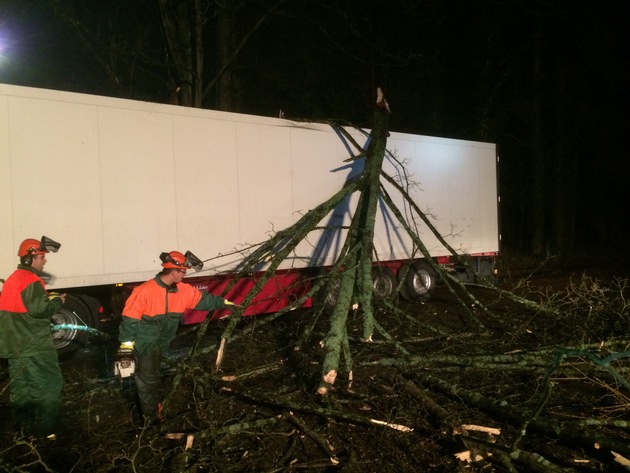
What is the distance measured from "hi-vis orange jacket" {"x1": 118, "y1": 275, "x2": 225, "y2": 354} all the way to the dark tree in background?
902 centimetres

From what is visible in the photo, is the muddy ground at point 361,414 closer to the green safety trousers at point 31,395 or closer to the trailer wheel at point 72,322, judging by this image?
the green safety trousers at point 31,395

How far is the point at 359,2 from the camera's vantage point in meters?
15.1

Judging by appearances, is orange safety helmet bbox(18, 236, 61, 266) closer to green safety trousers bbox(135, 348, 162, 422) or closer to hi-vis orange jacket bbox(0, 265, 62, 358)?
hi-vis orange jacket bbox(0, 265, 62, 358)

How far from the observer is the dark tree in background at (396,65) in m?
13.4

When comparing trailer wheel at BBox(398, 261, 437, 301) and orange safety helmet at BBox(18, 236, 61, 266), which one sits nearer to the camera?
orange safety helmet at BBox(18, 236, 61, 266)

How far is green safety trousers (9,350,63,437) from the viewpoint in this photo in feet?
14.2

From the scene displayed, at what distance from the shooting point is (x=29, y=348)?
433cm

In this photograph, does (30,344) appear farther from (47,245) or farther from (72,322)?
(72,322)

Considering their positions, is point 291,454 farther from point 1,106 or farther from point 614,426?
point 1,106

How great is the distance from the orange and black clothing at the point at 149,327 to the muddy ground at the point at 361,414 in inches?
7.9

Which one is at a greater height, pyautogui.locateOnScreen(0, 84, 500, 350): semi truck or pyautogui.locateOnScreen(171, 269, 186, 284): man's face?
pyautogui.locateOnScreen(0, 84, 500, 350): semi truck

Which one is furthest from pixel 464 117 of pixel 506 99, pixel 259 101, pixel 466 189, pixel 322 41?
pixel 466 189

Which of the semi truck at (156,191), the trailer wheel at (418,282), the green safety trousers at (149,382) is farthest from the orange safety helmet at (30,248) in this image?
the trailer wheel at (418,282)

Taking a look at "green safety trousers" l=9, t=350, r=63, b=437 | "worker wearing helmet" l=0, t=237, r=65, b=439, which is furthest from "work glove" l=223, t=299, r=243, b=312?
"green safety trousers" l=9, t=350, r=63, b=437
